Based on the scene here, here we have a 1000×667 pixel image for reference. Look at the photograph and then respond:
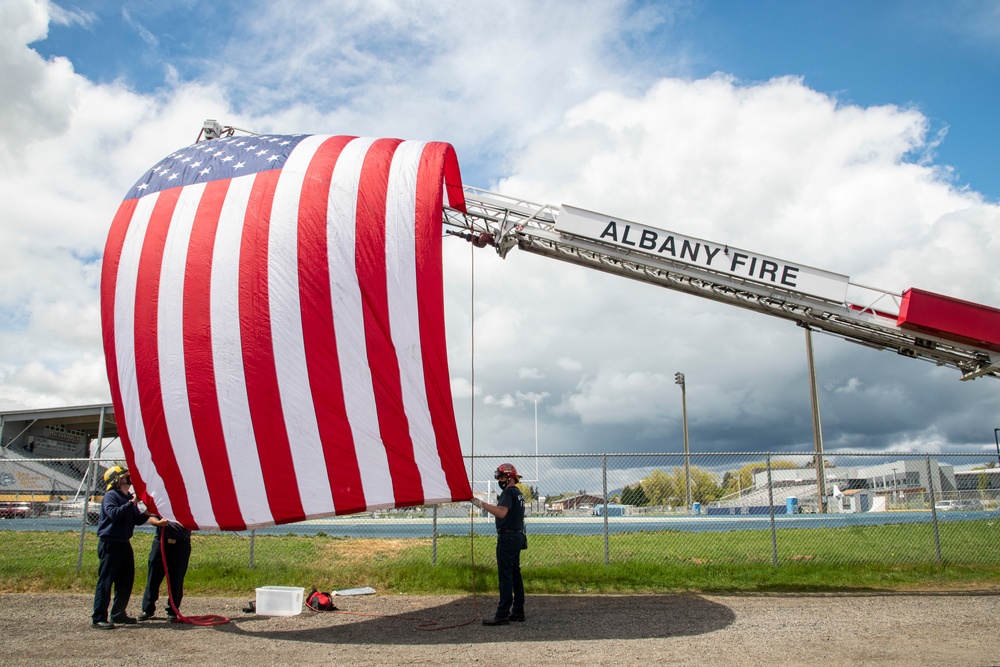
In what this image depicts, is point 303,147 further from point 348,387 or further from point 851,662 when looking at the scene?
point 851,662

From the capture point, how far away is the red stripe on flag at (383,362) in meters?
7.76

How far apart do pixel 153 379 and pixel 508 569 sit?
472 centimetres

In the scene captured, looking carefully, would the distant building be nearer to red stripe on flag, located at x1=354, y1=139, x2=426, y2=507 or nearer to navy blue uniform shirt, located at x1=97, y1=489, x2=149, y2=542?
red stripe on flag, located at x1=354, y1=139, x2=426, y2=507

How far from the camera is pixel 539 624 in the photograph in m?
8.33

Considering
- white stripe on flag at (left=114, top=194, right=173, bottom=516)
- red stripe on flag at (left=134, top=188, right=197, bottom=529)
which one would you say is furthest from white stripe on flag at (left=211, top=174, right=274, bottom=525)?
white stripe on flag at (left=114, top=194, right=173, bottom=516)

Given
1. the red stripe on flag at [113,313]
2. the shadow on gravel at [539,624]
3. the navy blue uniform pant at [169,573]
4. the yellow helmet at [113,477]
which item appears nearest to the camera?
the shadow on gravel at [539,624]

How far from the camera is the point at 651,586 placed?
35.1 feet

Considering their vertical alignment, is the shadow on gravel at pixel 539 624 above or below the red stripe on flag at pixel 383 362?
below

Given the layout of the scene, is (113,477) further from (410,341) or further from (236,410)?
(410,341)

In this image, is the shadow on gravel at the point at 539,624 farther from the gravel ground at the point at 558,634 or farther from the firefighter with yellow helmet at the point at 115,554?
the firefighter with yellow helmet at the point at 115,554

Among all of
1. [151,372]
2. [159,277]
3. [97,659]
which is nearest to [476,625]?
[97,659]

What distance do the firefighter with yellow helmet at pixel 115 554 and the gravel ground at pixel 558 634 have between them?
0.77 feet

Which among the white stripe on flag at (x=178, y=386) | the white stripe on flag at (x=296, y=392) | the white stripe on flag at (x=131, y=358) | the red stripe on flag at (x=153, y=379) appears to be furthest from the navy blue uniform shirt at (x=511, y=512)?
the white stripe on flag at (x=131, y=358)


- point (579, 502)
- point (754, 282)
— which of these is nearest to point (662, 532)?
point (579, 502)
